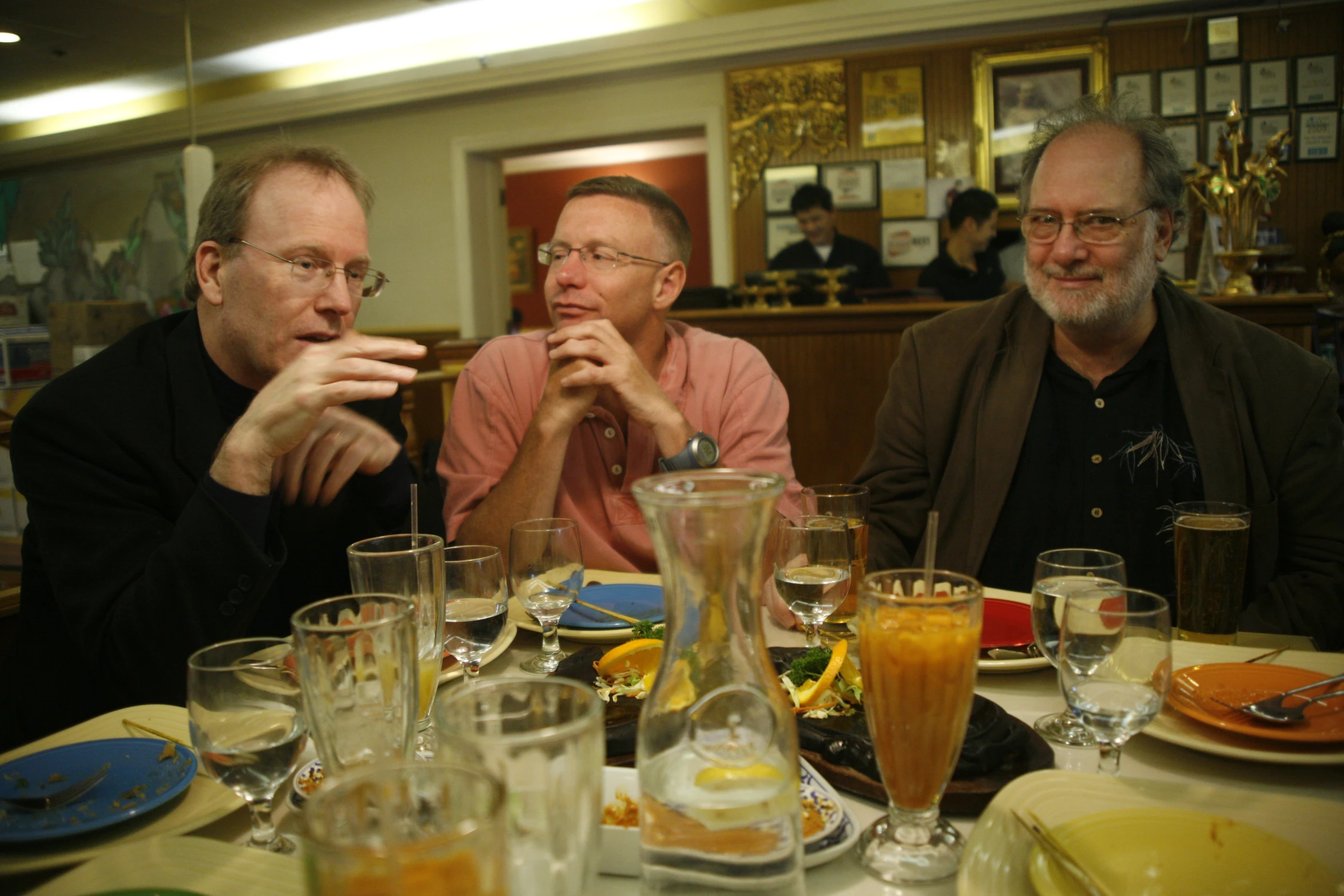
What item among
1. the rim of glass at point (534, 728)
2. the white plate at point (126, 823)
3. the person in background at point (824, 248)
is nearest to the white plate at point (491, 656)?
the white plate at point (126, 823)

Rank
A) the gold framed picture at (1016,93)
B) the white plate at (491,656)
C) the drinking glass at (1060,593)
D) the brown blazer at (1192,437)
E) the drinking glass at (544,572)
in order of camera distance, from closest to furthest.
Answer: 1. the drinking glass at (1060,593)
2. the white plate at (491,656)
3. the drinking glass at (544,572)
4. the brown blazer at (1192,437)
5. the gold framed picture at (1016,93)

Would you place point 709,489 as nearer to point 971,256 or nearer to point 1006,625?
point 1006,625

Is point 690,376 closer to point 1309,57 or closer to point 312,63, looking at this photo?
point 1309,57

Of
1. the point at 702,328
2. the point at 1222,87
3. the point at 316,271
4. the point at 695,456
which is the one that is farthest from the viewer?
the point at 1222,87

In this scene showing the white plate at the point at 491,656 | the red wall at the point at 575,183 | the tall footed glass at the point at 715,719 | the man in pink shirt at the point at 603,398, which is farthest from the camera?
the red wall at the point at 575,183

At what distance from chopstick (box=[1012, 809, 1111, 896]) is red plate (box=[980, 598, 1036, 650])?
16.7 inches

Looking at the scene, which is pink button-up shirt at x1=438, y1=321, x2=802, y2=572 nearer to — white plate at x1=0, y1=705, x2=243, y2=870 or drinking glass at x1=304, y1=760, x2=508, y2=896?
white plate at x1=0, y1=705, x2=243, y2=870

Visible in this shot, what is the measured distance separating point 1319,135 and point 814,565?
5.61 meters

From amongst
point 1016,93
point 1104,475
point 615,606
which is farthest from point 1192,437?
point 1016,93

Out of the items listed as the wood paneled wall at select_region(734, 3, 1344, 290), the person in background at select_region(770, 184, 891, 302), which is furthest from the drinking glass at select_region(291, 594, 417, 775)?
the wood paneled wall at select_region(734, 3, 1344, 290)

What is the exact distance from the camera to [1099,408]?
76.9 inches

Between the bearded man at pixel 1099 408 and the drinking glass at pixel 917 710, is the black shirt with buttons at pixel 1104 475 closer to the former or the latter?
the bearded man at pixel 1099 408

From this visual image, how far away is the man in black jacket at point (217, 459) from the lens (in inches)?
45.7

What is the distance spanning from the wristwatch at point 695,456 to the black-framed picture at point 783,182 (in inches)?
172
